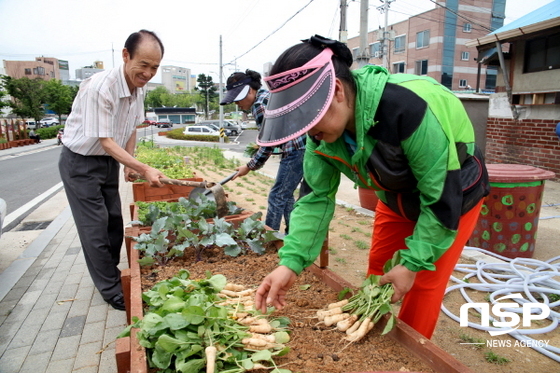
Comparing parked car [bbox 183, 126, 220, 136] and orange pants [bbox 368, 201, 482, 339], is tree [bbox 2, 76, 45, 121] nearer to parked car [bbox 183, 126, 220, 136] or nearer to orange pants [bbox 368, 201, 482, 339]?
parked car [bbox 183, 126, 220, 136]

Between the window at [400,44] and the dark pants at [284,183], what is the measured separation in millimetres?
47287

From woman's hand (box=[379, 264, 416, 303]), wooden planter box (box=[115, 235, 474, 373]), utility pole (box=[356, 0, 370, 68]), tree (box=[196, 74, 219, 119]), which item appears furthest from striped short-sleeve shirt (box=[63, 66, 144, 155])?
tree (box=[196, 74, 219, 119])

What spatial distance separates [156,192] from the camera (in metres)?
5.67

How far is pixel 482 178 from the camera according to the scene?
1.82m

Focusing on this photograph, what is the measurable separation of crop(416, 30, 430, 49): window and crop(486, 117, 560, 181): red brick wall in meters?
36.2

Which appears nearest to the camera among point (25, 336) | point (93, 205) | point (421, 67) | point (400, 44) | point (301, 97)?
point (301, 97)

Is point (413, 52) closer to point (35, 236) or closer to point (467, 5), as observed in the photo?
point (467, 5)

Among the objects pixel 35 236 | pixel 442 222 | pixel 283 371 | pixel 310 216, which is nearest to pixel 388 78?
pixel 442 222

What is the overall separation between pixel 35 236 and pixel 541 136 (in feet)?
32.2

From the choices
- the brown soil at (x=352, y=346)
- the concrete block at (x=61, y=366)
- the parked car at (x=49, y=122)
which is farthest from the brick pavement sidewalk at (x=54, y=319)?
the parked car at (x=49, y=122)

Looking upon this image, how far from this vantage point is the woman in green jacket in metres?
1.42

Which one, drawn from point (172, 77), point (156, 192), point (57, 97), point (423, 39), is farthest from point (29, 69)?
point (156, 192)

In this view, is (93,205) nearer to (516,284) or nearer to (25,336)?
(25,336)

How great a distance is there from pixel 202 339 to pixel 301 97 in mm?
1105
